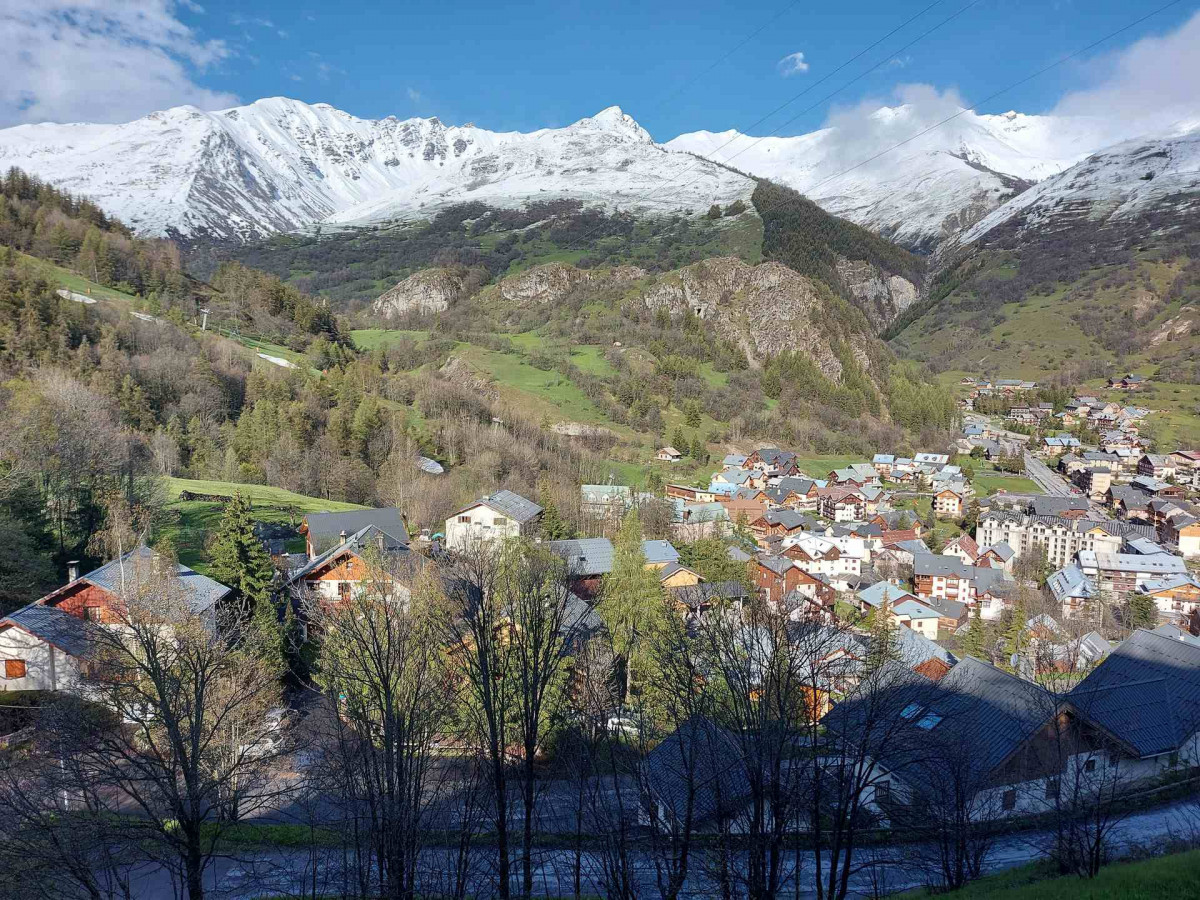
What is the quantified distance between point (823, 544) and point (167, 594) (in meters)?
39.2

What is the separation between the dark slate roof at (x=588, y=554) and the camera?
27.1 meters

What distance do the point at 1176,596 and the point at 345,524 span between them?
4365cm

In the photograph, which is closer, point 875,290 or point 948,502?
point 948,502

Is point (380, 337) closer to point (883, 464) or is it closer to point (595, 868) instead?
point (883, 464)

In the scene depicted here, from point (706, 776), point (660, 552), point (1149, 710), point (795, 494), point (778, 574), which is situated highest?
point (795, 494)

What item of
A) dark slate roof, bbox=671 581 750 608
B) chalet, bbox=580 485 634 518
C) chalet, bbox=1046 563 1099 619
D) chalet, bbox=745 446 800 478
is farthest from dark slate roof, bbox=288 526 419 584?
chalet, bbox=745 446 800 478

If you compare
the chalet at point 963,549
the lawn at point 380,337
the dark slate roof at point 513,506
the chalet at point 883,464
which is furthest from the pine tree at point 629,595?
the lawn at point 380,337

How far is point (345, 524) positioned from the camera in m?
25.4

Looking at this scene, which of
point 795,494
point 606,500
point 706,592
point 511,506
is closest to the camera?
point 706,592

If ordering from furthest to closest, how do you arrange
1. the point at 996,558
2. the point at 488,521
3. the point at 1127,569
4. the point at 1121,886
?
the point at 996,558
the point at 1127,569
the point at 488,521
the point at 1121,886

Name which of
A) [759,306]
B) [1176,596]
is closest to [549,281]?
[759,306]

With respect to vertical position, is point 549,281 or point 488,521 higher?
point 549,281

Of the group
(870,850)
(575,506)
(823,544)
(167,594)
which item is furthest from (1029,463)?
(167,594)

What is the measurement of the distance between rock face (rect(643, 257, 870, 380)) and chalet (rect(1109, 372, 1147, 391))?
48297 mm
